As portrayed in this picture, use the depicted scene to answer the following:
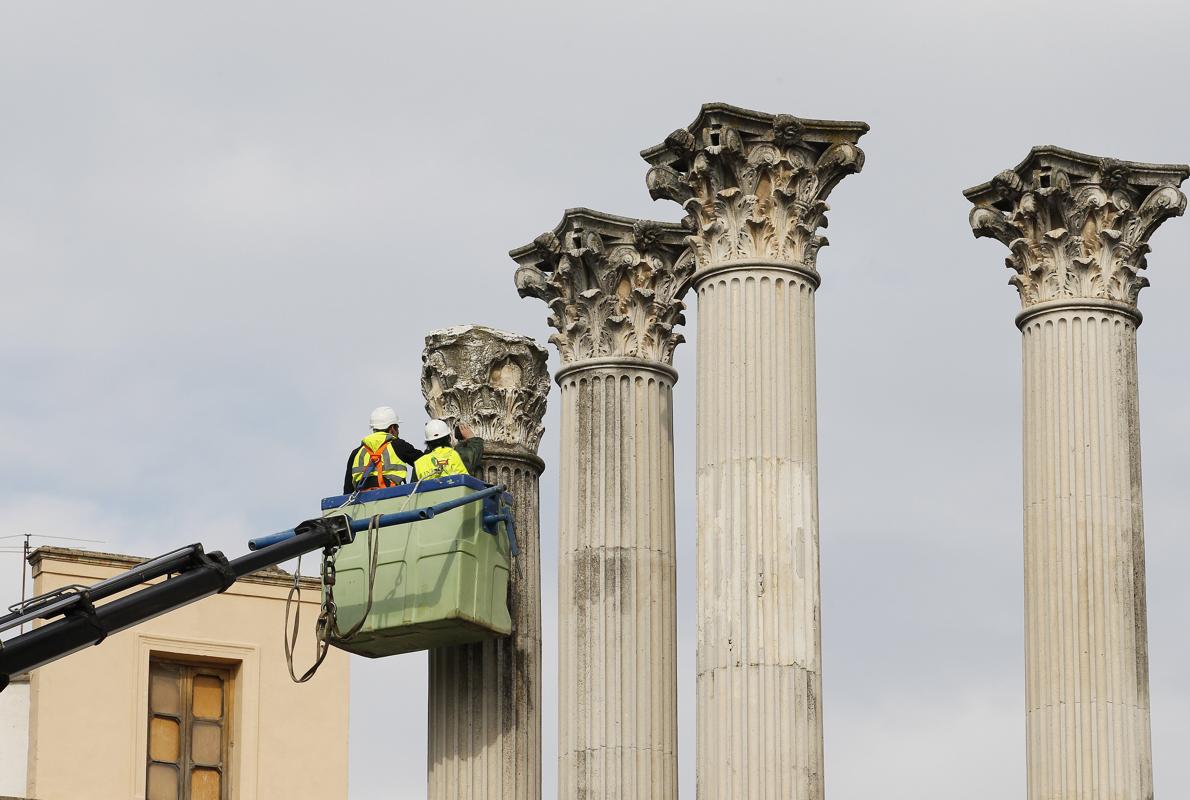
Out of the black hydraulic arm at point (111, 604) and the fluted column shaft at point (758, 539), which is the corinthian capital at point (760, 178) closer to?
the fluted column shaft at point (758, 539)

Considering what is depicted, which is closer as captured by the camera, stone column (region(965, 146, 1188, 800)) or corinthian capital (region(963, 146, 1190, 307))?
stone column (region(965, 146, 1188, 800))

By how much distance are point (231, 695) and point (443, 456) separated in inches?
491

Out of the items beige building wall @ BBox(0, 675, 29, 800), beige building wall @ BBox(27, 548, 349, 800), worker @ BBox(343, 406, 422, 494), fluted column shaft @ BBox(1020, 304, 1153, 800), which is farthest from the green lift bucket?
beige building wall @ BBox(0, 675, 29, 800)

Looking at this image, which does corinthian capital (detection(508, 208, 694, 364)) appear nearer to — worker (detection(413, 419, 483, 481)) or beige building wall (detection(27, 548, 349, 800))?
worker (detection(413, 419, 483, 481))

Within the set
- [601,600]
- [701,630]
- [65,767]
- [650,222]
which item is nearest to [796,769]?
[701,630]

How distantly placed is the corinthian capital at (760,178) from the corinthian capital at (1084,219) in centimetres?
276

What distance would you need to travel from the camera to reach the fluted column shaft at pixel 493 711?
40312 millimetres

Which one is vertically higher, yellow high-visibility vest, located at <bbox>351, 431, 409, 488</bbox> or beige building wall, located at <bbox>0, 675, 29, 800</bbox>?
yellow high-visibility vest, located at <bbox>351, 431, 409, 488</bbox>

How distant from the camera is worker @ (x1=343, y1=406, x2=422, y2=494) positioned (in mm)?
39906

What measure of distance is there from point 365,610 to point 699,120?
24.5ft

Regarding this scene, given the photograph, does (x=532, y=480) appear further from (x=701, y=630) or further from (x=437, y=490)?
(x=701, y=630)

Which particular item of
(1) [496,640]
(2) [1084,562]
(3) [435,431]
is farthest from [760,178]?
(1) [496,640]

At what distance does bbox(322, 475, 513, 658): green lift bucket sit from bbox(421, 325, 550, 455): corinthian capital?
199cm

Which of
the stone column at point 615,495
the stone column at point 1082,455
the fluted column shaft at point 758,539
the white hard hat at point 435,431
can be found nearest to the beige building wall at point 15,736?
the white hard hat at point 435,431
